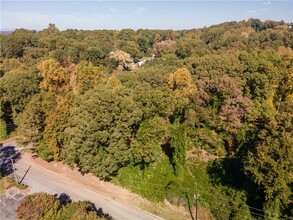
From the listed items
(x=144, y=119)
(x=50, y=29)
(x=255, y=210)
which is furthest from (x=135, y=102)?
(x=50, y=29)

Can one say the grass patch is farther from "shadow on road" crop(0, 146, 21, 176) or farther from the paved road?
"shadow on road" crop(0, 146, 21, 176)

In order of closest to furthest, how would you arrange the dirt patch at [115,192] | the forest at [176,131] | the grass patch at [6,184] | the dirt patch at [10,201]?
the forest at [176,131]
the dirt patch at [10,201]
the dirt patch at [115,192]
the grass patch at [6,184]

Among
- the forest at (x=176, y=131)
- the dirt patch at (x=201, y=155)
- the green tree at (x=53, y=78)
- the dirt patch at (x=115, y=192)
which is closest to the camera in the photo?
the forest at (x=176, y=131)

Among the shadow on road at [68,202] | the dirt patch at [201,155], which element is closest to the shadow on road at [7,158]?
the shadow on road at [68,202]

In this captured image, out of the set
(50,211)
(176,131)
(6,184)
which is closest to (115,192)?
(176,131)

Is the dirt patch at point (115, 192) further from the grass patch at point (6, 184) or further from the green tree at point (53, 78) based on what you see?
the green tree at point (53, 78)

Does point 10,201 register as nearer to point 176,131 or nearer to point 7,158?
point 7,158
